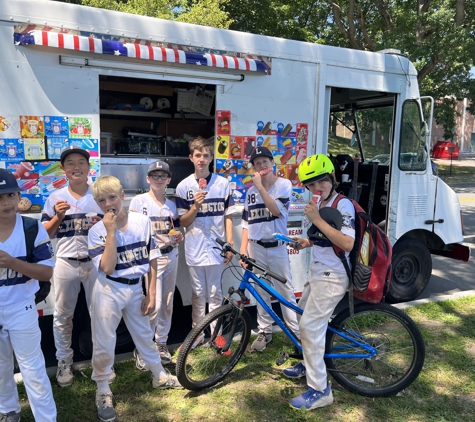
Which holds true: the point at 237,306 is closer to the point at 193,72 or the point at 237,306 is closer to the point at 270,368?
the point at 270,368

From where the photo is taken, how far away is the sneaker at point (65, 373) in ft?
10.6

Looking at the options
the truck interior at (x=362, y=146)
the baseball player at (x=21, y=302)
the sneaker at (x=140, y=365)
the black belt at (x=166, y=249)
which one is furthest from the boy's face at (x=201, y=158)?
the truck interior at (x=362, y=146)

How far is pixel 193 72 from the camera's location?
374 cm

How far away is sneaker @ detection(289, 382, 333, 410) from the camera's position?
3008 mm

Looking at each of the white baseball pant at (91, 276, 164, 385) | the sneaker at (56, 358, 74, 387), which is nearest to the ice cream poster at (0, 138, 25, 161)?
the white baseball pant at (91, 276, 164, 385)

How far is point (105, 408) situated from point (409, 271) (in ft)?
13.2

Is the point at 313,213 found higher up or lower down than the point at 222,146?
lower down

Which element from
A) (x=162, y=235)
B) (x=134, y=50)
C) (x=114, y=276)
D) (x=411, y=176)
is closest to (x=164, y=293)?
(x=162, y=235)

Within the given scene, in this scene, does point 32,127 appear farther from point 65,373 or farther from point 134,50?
point 65,373

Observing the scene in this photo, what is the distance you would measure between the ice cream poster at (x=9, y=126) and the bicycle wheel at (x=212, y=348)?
76.7 inches

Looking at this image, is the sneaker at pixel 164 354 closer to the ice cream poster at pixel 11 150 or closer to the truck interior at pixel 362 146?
the ice cream poster at pixel 11 150

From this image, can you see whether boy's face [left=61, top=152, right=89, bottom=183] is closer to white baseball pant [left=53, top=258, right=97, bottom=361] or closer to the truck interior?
white baseball pant [left=53, top=258, right=97, bottom=361]

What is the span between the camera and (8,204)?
2.38 meters

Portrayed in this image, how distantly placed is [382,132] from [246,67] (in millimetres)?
2548
